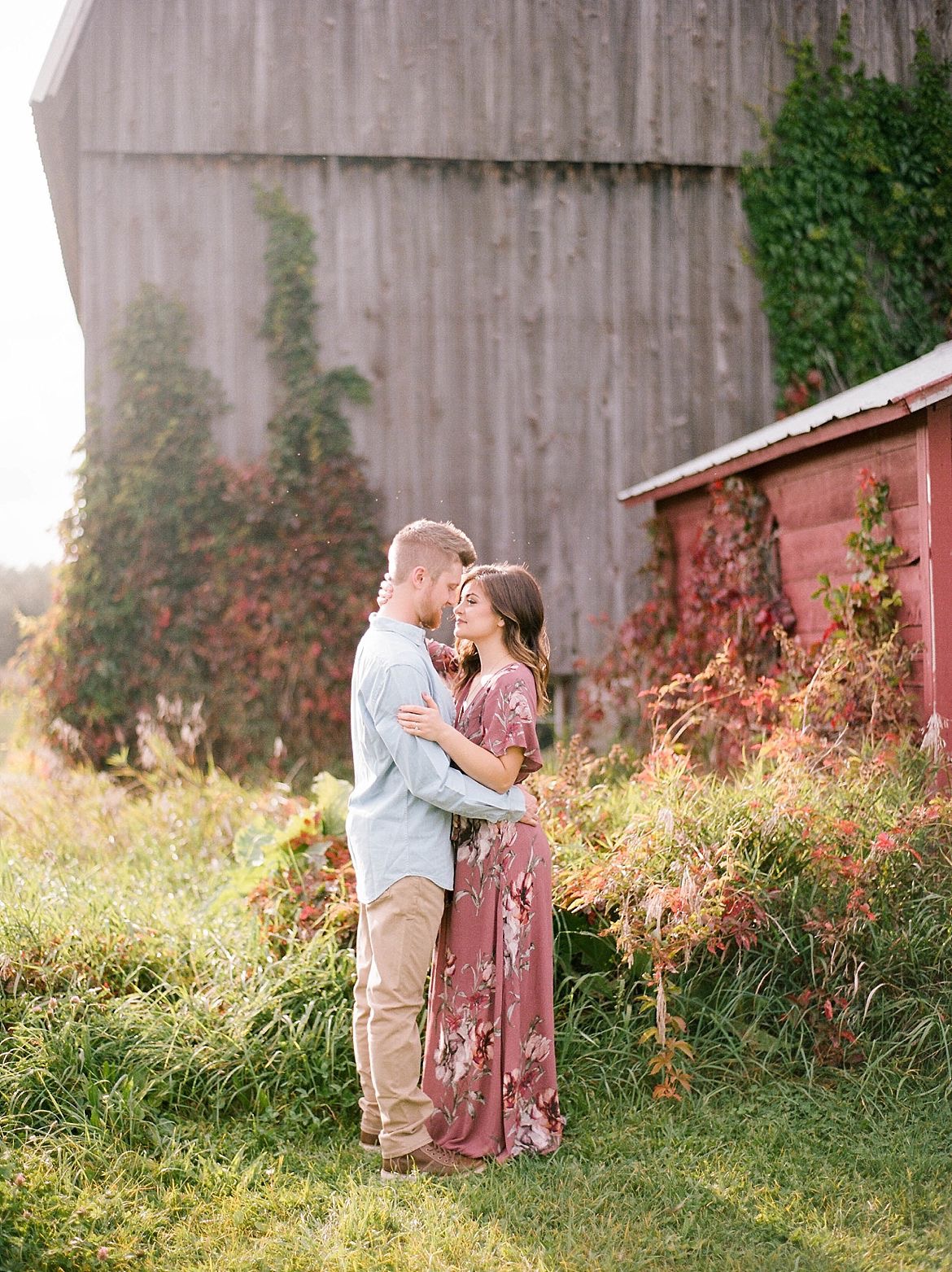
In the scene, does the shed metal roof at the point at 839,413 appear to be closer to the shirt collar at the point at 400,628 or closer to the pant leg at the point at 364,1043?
the shirt collar at the point at 400,628

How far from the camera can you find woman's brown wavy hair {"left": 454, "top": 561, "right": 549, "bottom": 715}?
3.67 metres

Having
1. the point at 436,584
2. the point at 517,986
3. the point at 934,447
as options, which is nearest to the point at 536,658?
the point at 436,584

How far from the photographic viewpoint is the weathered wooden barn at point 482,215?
30.5 ft

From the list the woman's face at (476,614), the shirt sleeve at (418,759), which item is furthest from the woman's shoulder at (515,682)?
the shirt sleeve at (418,759)

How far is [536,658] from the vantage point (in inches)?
148

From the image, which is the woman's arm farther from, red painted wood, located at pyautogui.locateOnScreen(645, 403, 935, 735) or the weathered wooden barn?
the weathered wooden barn

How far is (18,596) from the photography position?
3778 centimetres

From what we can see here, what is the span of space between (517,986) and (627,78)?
27.7 feet

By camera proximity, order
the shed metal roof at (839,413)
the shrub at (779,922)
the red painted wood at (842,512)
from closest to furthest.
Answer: the shrub at (779,922), the shed metal roof at (839,413), the red painted wood at (842,512)

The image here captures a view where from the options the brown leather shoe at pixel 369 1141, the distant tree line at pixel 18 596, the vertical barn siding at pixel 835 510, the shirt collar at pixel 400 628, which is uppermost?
the distant tree line at pixel 18 596

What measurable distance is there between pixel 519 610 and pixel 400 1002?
48.8 inches

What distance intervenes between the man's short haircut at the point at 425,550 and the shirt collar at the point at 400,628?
127mm

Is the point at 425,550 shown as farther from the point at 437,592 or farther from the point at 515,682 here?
the point at 515,682

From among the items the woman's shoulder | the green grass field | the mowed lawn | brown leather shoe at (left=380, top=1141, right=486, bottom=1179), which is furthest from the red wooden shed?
brown leather shoe at (left=380, top=1141, right=486, bottom=1179)
